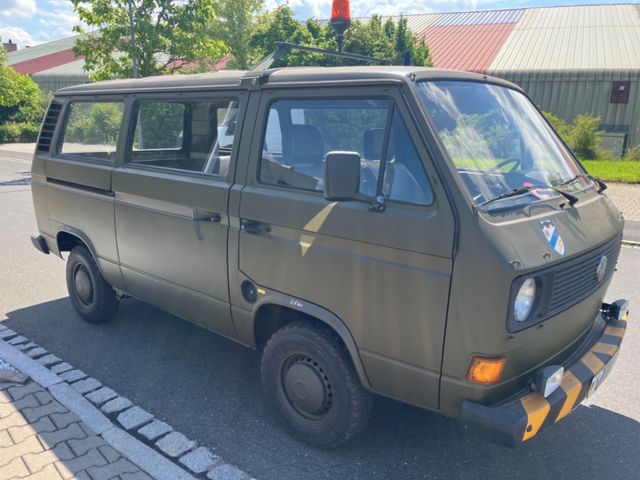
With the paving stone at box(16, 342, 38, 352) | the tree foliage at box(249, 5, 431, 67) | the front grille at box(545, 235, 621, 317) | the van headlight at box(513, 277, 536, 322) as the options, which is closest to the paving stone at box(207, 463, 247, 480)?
the van headlight at box(513, 277, 536, 322)

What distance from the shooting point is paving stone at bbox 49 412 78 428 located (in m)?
3.41

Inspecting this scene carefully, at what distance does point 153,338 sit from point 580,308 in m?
3.53

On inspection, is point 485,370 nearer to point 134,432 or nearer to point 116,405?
point 134,432

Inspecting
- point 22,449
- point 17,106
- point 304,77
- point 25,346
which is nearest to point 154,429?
point 22,449

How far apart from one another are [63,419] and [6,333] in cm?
185

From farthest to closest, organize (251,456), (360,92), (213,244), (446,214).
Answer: (213,244) < (251,456) < (360,92) < (446,214)

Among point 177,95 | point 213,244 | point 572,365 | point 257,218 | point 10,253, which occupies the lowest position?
point 10,253

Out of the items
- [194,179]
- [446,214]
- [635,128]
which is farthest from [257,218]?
[635,128]

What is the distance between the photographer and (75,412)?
3.54 m

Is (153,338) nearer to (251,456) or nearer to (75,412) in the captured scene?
(75,412)

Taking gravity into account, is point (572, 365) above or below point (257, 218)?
below

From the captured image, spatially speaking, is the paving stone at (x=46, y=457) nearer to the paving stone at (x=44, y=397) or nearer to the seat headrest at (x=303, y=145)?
the paving stone at (x=44, y=397)

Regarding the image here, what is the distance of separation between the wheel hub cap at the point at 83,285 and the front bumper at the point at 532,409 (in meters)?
3.80

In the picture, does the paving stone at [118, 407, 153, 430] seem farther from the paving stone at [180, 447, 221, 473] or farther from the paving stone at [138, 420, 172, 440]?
the paving stone at [180, 447, 221, 473]
